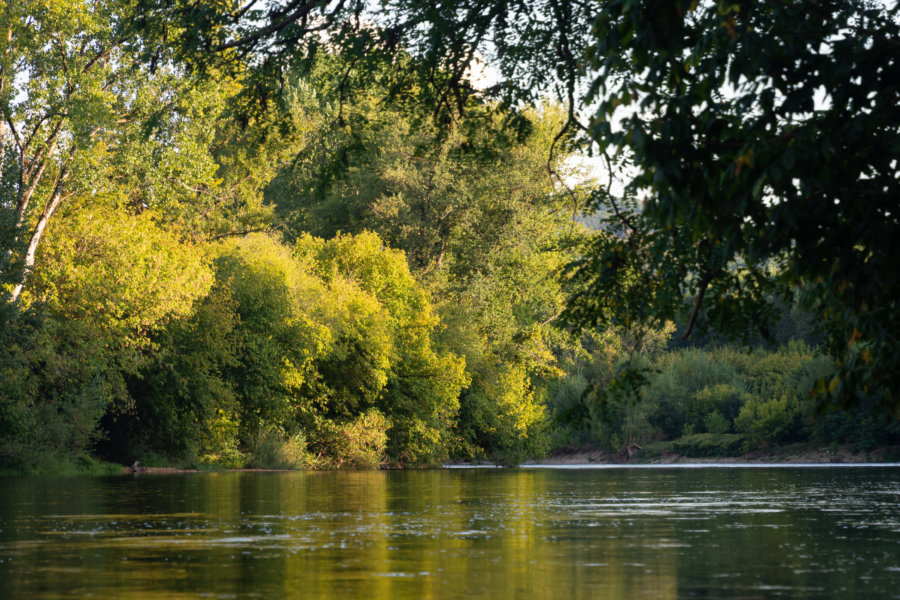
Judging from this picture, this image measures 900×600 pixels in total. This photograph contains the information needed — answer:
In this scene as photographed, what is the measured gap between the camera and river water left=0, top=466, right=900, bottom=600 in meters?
9.88

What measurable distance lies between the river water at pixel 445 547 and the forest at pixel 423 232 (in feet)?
5.55

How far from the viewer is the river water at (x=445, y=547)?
9875 millimetres

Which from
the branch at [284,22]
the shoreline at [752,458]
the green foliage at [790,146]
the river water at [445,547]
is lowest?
the shoreline at [752,458]

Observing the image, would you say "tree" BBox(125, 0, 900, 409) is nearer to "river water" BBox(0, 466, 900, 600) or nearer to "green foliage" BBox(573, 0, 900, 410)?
"green foliage" BBox(573, 0, 900, 410)

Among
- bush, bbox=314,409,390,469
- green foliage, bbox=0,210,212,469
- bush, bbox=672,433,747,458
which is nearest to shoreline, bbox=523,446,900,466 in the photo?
bush, bbox=672,433,747,458

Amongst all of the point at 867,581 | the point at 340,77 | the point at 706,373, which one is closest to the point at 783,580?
the point at 867,581

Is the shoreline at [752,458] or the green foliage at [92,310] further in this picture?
the shoreline at [752,458]

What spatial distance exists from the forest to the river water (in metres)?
1.69

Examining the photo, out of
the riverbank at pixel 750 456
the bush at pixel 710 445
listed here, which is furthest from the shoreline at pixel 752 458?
the bush at pixel 710 445

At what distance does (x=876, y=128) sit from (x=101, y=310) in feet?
123

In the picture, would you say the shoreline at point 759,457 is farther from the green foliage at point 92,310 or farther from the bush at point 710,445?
the green foliage at point 92,310

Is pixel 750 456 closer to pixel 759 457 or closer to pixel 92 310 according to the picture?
pixel 759 457

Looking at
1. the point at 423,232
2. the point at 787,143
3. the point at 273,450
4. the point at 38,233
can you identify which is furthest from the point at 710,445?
the point at 787,143

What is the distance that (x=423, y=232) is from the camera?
6150 centimetres
